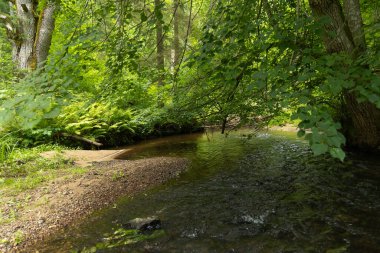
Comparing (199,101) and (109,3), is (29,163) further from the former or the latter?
(109,3)

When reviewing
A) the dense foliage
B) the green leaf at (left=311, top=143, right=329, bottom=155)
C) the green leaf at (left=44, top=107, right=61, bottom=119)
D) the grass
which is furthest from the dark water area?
the green leaf at (left=311, top=143, right=329, bottom=155)

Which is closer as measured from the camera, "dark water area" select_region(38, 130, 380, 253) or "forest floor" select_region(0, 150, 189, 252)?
"dark water area" select_region(38, 130, 380, 253)

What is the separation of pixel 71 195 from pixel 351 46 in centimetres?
580

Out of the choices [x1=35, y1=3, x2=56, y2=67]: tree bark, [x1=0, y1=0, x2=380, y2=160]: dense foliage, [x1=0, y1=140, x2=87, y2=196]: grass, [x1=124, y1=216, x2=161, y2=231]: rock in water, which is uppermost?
[x1=35, y1=3, x2=56, y2=67]: tree bark

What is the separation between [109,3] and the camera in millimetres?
3832

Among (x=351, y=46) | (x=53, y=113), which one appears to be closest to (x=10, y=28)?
(x=53, y=113)

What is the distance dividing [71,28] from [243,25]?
202 cm

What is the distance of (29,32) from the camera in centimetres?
949

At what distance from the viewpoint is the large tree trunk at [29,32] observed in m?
9.39

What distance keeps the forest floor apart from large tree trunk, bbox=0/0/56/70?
3159mm

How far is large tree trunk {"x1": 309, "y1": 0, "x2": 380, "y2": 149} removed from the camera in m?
4.56

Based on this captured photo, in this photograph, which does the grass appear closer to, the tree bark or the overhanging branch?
the tree bark

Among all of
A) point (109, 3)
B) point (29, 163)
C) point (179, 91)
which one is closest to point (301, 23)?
point (109, 3)

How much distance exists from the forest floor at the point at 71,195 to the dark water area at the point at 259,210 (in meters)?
0.32
